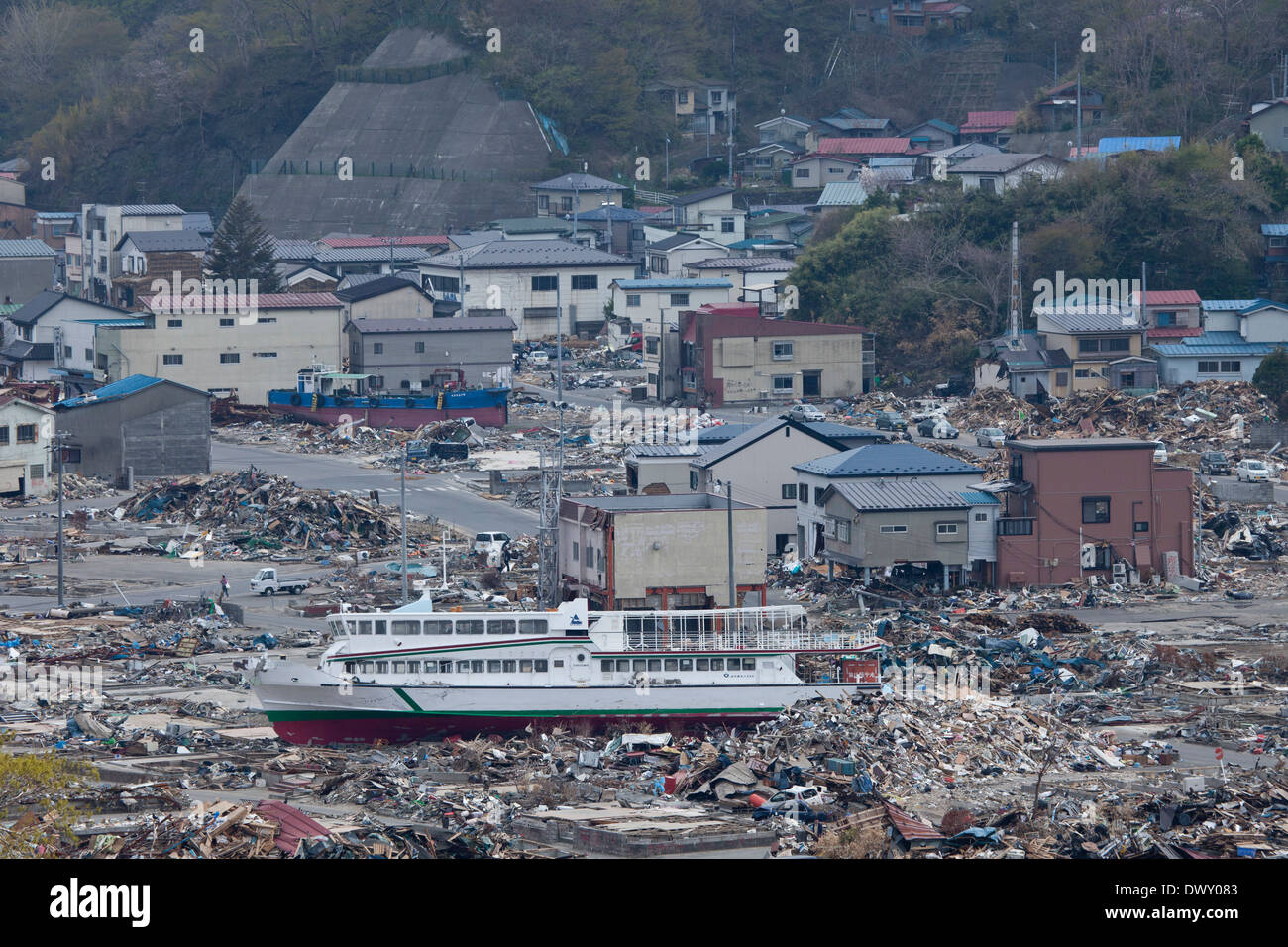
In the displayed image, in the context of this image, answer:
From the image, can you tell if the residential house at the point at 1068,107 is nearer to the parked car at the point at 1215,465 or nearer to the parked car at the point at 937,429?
the parked car at the point at 937,429

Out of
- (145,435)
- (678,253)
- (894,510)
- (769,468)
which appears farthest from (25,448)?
(678,253)

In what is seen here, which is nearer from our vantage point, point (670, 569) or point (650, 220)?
point (670, 569)

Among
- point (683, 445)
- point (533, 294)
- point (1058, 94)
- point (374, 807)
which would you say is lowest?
point (374, 807)

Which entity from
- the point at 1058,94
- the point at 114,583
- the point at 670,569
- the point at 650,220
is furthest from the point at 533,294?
the point at 670,569

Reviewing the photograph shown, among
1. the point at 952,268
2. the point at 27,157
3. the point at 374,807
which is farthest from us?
the point at 27,157

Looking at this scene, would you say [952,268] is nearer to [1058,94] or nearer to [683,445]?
[1058,94]

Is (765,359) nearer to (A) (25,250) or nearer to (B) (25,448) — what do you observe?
(B) (25,448)
